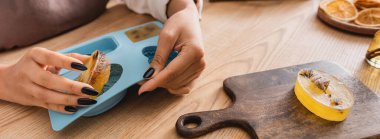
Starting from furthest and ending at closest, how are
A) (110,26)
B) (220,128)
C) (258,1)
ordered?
(258,1) → (110,26) → (220,128)

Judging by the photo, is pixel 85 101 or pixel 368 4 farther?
pixel 368 4

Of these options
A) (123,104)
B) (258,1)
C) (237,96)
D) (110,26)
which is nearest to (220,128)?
(237,96)

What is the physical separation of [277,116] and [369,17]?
475mm

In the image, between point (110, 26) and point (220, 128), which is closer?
point (220, 128)

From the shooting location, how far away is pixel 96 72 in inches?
19.3

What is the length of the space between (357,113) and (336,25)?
0.36 metres

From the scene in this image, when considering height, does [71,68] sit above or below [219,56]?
above

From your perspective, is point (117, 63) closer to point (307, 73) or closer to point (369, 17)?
point (307, 73)

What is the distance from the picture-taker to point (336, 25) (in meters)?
0.78

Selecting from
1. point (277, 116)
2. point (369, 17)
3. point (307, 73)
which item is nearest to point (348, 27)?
point (369, 17)

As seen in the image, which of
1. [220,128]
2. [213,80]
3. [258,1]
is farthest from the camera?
[258,1]

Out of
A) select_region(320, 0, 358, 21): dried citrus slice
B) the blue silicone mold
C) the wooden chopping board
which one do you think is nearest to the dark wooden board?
select_region(320, 0, 358, 21): dried citrus slice

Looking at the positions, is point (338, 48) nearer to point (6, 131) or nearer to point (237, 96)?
point (237, 96)

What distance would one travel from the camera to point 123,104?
0.55 meters
